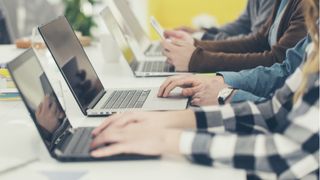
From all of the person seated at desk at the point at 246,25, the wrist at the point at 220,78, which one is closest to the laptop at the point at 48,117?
the wrist at the point at 220,78

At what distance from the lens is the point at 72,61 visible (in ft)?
4.58

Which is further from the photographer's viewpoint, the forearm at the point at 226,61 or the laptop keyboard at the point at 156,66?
the laptop keyboard at the point at 156,66

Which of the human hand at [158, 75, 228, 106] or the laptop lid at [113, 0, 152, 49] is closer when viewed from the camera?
the human hand at [158, 75, 228, 106]

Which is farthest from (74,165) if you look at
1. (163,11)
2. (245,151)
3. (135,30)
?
(163,11)

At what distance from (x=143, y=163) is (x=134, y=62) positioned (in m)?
1.01

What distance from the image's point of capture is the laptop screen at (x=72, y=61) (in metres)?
1.30

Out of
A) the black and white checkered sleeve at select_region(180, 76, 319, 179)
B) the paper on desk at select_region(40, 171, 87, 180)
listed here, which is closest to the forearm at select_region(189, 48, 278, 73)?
the black and white checkered sleeve at select_region(180, 76, 319, 179)

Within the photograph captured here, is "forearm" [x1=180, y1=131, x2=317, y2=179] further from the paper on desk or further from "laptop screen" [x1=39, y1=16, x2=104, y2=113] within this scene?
"laptop screen" [x1=39, y1=16, x2=104, y2=113]

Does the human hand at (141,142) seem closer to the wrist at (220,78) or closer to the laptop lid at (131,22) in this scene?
the wrist at (220,78)

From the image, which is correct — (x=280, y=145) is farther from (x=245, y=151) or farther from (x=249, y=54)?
(x=249, y=54)

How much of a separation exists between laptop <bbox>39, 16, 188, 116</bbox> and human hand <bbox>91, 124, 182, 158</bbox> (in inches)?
12.0

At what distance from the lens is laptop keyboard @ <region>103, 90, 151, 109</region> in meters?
1.35

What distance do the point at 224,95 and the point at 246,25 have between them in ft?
4.73

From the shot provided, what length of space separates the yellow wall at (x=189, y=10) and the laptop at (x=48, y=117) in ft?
8.76
